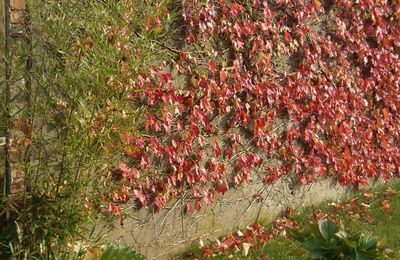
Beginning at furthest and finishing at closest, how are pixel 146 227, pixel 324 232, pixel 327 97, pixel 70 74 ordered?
pixel 327 97 < pixel 146 227 < pixel 70 74 < pixel 324 232

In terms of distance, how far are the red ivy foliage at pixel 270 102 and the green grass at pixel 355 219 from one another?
257mm

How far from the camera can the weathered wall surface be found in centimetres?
500

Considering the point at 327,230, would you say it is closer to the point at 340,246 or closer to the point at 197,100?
the point at 340,246

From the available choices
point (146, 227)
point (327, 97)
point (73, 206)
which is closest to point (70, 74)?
point (73, 206)

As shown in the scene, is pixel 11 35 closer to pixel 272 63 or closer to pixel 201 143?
pixel 201 143

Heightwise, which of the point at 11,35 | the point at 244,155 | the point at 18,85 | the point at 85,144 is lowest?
the point at 244,155

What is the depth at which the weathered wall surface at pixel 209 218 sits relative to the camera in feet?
16.4

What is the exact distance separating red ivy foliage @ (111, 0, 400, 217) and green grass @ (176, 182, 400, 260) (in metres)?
0.26

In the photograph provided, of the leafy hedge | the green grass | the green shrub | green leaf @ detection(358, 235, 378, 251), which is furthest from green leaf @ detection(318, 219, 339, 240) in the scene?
the leafy hedge

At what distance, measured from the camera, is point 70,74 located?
150 inches

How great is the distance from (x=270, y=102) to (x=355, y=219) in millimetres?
1383

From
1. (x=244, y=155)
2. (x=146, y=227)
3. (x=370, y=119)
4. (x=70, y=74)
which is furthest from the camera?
(x=370, y=119)

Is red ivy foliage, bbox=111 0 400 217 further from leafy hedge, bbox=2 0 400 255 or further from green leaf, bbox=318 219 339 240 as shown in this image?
green leaf, bbox=318 219 339 240

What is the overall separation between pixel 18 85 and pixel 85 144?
555 millimetres
